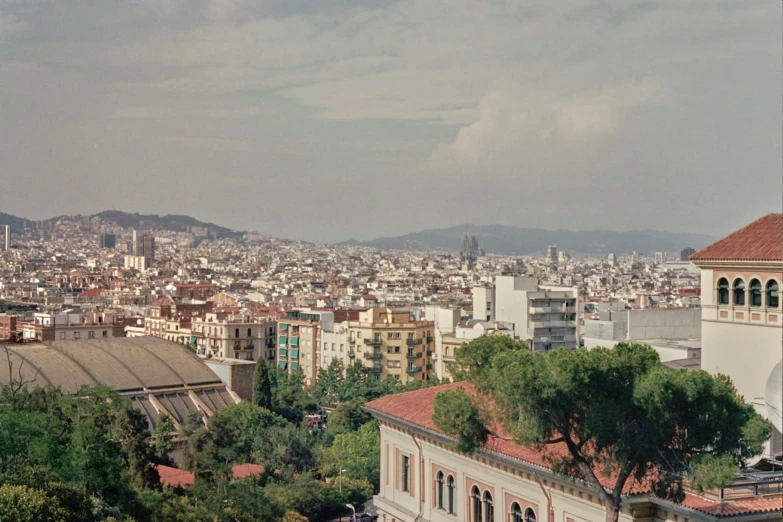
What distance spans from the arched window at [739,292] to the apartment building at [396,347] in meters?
48.1

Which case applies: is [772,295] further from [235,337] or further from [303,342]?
[235,337]

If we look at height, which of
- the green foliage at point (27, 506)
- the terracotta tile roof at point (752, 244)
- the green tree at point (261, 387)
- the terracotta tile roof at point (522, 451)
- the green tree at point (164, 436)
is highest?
the terracotta tile roof at point (752, 244)

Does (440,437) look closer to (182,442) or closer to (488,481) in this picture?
(488,481)

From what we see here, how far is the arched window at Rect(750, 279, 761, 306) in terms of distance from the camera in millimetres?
21594

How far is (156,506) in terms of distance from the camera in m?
26.0

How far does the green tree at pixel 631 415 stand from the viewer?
15.0 m

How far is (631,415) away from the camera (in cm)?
1546

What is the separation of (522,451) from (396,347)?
169 ft

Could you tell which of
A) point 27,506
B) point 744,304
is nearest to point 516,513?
point 744,304

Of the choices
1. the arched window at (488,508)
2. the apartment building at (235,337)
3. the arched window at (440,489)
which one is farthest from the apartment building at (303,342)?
the arched window at (488,508)

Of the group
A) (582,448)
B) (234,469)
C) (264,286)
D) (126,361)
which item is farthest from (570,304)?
(264,286)

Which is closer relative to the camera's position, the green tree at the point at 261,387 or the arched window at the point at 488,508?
the arched window at the point at 488,508

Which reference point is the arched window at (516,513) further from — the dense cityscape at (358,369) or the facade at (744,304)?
the facade at (744,304)

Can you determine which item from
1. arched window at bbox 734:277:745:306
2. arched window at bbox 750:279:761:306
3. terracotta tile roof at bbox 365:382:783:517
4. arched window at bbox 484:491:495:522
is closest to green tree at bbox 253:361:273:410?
terracotta tile roof at bbox 365:382:783:517
